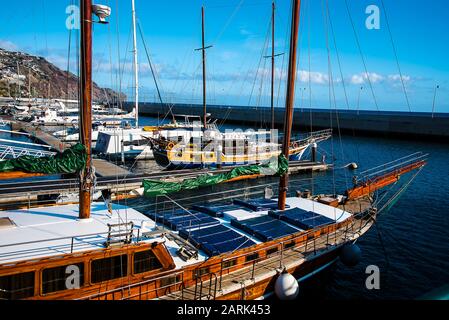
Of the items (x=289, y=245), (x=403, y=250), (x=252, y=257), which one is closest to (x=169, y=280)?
(x=252, y=257)

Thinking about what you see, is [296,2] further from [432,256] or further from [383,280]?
[432,256]

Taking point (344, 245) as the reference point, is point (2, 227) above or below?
above

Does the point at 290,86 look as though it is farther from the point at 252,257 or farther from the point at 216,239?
the point at 252,257

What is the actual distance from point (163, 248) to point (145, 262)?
27.6 inches

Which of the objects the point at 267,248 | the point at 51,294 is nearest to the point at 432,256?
the point at 267,248

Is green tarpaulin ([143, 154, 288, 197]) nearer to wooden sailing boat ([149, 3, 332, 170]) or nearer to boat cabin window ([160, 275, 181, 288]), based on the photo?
boat cabin window ([160, 275, 181, 288])

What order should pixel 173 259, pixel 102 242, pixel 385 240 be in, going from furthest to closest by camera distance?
pixel 385 240 < pixel 173 259 < pixel 102 242

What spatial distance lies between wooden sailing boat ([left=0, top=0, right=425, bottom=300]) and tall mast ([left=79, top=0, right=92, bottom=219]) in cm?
3

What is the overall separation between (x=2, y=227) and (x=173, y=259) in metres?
5.56

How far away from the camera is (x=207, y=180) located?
50.2ft

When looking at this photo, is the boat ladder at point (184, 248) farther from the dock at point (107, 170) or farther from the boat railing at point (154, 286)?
the dock at point (107, 170)

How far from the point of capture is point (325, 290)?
1589cm

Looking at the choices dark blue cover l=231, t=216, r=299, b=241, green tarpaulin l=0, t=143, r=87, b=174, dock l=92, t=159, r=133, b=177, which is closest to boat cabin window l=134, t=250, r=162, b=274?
green tarpaulin l=0, t=143, r=87, b=174

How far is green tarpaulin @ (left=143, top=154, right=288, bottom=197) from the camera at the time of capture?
1387 cm
